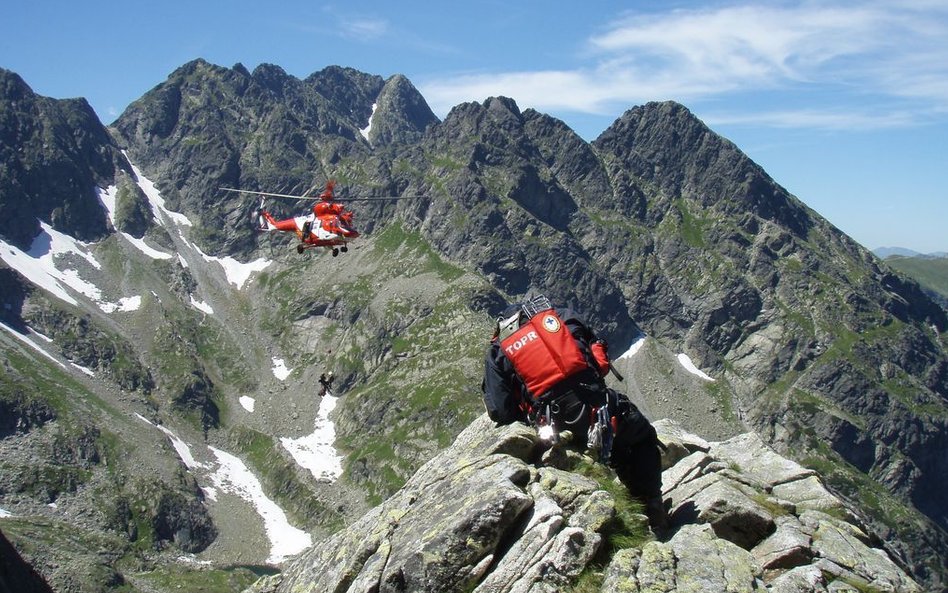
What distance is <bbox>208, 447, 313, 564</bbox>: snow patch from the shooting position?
519ft

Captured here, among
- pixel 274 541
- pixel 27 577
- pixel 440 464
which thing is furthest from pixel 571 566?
pixel 274 541

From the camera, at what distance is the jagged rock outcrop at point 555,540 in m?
11.8

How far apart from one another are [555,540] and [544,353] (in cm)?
400

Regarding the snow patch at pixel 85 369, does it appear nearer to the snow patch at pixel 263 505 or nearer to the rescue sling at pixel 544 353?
the snow patch at pixel 263 505

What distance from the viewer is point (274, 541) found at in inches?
6314


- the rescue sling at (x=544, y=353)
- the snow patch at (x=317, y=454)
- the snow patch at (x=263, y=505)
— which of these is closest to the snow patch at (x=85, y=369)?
the snow patch at (x=263, y=505)

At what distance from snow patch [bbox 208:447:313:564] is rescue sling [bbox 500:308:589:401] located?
507 ft

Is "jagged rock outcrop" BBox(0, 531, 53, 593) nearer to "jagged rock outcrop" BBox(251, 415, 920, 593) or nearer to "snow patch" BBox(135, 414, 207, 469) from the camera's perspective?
"jagged rock outcrop" BBox(251, 415, 920, 593)

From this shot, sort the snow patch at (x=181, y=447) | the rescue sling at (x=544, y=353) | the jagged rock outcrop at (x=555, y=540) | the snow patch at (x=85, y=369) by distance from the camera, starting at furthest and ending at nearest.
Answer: the snow patch at (x=85, y=369) < the snow patch at (x=181, y=447) < the rescue sling at (x=544, y=353) < the jagged rock outcrop at (x=555, y=540)

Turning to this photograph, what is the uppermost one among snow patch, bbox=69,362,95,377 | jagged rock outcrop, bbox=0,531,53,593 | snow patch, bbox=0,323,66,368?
snow patch, bbox=0,323,66,368

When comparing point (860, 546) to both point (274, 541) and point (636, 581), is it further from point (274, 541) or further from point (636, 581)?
point (274, 541)

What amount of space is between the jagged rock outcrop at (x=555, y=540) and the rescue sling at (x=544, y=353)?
1546 mm

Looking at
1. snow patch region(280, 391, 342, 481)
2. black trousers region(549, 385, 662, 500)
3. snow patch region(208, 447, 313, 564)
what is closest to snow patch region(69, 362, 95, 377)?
snow patch region(208, 447, 313, 564)

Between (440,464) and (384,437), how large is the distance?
177601 mm
